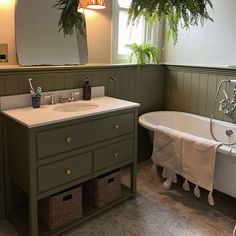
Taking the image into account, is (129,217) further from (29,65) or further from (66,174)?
(29,65)

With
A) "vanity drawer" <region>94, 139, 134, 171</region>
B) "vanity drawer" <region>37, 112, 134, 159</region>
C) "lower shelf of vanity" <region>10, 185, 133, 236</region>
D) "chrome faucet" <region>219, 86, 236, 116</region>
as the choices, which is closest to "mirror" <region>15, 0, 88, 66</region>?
"vanity drawer" <region>37, 112, 134, 159</region>

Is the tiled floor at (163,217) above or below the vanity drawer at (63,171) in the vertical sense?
below

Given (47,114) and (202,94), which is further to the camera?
(202,94)

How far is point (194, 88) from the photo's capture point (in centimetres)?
315

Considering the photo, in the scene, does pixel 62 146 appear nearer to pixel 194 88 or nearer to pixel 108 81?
pixel 108 81

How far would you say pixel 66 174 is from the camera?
1954 mm

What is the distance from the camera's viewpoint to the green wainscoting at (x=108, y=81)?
6.88 ft

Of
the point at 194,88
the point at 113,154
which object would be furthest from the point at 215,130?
the point at 113,154

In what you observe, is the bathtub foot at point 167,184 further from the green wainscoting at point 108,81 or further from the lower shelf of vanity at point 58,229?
the green wainscoting at point 108,81

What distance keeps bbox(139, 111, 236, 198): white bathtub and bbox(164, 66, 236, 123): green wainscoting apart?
0.35 ft

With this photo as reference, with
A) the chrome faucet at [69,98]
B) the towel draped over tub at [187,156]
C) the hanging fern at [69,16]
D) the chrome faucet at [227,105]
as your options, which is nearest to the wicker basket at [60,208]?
the chrome faucet at [69,98]

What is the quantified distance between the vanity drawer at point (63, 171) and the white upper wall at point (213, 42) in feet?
5.97

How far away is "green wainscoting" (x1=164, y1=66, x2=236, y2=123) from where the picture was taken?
9.61 ft

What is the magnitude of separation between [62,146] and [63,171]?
0.18 metres
